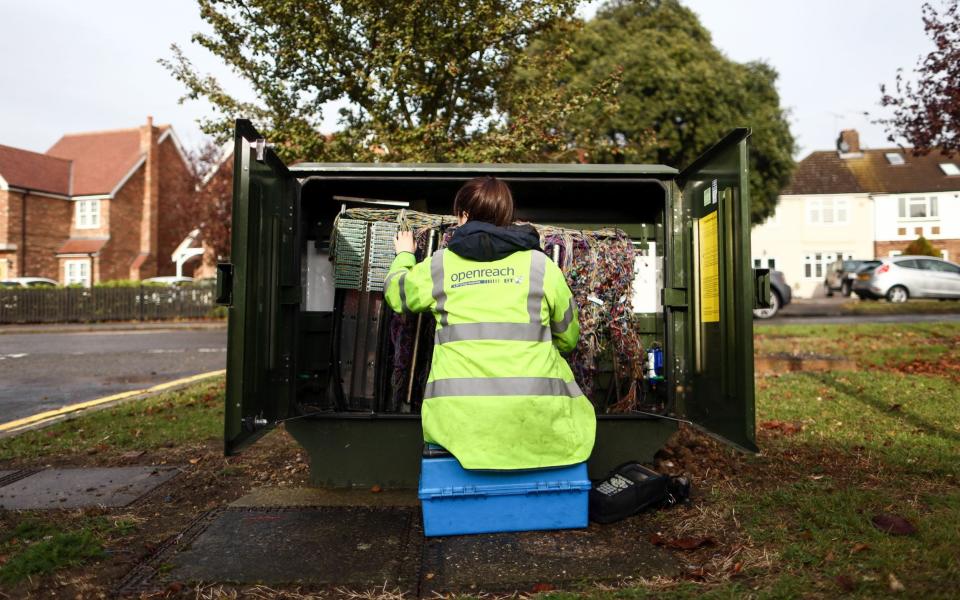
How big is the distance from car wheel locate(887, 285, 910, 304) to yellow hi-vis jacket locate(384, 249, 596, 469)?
2155cm

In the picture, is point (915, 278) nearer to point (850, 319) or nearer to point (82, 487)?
point (850, 319)

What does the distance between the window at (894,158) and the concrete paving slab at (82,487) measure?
4337 centimetres

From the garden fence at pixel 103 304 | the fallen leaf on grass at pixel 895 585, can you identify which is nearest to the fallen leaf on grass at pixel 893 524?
the fallen leaf on grass at pixel 895 585

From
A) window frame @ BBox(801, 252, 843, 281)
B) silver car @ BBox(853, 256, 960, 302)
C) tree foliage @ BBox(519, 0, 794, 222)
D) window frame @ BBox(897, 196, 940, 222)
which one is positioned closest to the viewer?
silver car @ BBox(853, 256, 960, 302)

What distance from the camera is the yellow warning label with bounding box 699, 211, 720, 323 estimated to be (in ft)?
12.3

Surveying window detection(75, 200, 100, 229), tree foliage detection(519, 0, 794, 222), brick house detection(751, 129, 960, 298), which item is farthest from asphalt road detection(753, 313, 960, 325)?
window detection(75, 200, 100, 229)

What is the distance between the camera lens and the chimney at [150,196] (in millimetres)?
34844

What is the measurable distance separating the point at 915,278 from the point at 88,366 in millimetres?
21606

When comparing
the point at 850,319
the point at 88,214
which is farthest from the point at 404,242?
the point at 88,214

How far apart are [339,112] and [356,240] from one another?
5.32 meters

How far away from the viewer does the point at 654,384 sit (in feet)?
14.5

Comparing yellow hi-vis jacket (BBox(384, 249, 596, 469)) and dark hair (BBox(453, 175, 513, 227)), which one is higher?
dark hair (BBox(453, 175, 513, 227))

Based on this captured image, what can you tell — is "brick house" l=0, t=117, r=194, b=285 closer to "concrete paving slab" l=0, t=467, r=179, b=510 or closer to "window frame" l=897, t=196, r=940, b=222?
"concrete paving slab" l=0, t=467, r=179, b=510

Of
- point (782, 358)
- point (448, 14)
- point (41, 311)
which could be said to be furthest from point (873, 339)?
point (41, 311)
